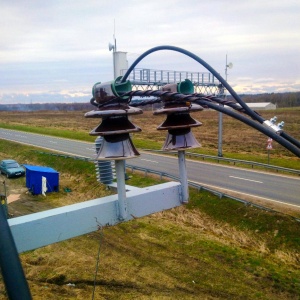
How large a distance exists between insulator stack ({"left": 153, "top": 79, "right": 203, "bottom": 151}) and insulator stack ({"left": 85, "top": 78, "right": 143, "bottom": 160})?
0.34 metres

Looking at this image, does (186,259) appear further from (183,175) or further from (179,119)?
(179,119)

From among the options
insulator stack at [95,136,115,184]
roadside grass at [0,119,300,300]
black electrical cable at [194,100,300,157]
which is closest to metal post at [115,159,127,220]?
insulator stack at [95,136,115,184]

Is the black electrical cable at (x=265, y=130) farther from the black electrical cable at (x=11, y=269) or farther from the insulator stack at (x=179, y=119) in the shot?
the black electrical cable at (x=11, y=269)

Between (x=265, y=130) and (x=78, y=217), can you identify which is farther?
(x=78, y=217)

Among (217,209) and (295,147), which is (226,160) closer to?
(217,209)

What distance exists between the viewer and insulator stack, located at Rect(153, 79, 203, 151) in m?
2.86

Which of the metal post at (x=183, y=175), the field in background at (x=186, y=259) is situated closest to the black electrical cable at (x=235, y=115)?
the metal post at (x=183, y=175)

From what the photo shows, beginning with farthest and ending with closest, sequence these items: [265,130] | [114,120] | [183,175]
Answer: [183,175] < [114,120] < [265,130]

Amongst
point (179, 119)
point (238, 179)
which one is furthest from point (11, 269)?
point (238, 179)

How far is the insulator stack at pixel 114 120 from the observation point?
255 cm

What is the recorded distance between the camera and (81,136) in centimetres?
4934

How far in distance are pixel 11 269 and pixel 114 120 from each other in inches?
55.2

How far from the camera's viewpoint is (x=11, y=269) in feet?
4.65

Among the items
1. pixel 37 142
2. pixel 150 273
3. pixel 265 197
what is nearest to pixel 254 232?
pixel 265 197
